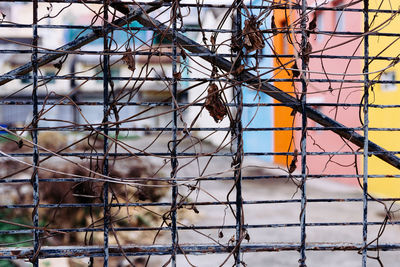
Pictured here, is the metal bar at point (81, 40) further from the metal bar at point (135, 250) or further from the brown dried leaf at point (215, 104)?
the metal bar at point (135, 250)

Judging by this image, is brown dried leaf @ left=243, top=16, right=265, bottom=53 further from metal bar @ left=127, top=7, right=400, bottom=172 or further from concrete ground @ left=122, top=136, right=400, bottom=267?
concrete ground @ left=122, top=136, right=400, bottom=267

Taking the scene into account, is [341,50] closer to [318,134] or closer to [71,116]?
[318,134]

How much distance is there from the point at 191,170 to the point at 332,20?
5947 millimetres

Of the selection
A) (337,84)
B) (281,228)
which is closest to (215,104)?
(281,228)

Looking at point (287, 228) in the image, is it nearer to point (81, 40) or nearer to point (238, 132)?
point (238, 132)

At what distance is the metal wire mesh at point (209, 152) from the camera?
162cm

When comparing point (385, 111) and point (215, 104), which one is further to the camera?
point (385, 111)

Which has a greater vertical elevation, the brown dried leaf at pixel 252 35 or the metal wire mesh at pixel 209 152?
the brown dried leaf at pixel 252 35

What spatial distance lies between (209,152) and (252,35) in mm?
689

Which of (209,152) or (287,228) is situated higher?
(209,152)

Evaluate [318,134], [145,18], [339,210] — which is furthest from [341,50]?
[145,18]

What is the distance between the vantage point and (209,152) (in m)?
2.12

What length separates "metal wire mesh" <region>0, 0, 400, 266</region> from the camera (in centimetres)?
162

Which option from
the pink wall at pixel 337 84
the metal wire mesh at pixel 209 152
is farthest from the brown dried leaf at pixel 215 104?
the pink wall at pixel 337 84
